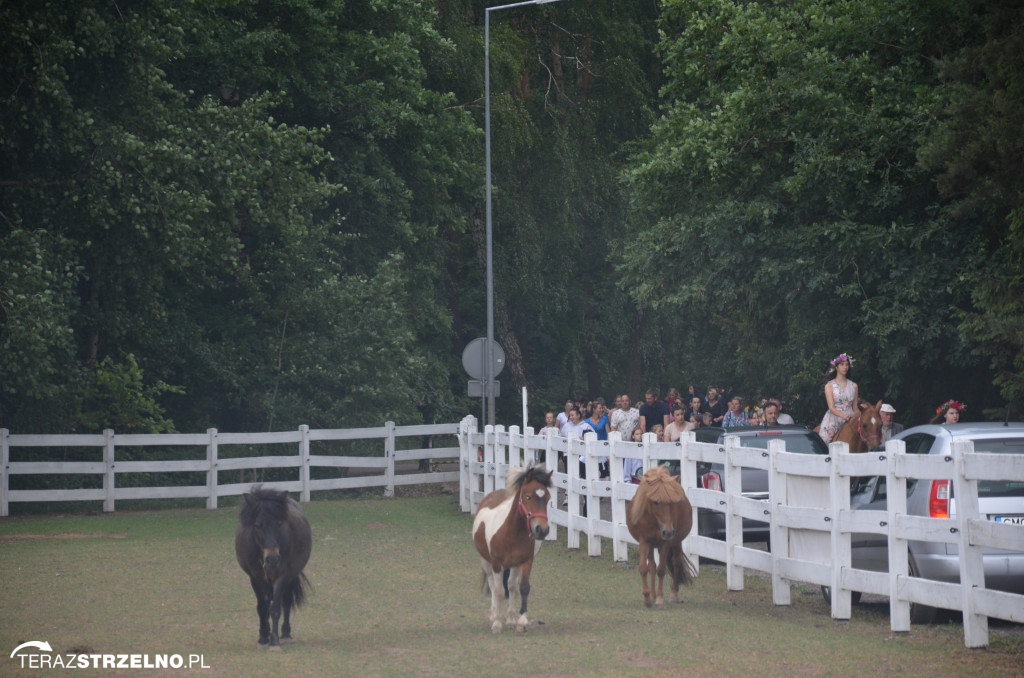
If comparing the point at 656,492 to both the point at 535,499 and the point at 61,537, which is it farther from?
the point at 61,537

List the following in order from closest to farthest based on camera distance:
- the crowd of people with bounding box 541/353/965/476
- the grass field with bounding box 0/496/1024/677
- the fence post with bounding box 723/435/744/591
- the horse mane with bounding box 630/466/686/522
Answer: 1. the grass field with bounding box 0/496/1024/677
2. the horse mane with bounding box 630/466/686/522
3. the fence post with bounding box 723/435/744/591
4. the crowd of people with bounding box 541/353/965/476

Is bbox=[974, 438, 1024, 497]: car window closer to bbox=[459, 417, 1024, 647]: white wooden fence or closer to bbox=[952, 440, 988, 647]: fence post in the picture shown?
bbox=[459, 417, 1024, 647]: white wooden fence

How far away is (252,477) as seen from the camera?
29.5 metres

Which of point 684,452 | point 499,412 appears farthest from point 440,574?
point 499,412

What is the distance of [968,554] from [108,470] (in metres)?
18.8

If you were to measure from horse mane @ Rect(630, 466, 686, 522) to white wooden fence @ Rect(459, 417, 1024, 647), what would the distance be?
891 mm

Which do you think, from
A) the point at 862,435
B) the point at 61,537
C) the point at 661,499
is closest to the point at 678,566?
the point at 661,499

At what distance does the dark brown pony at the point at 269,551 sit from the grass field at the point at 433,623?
1.11 feet

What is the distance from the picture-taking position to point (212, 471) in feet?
82.5

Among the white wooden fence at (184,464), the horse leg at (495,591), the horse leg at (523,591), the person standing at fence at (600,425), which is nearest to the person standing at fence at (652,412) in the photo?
the person standing at fence at (600,425)

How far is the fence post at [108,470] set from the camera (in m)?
24.1

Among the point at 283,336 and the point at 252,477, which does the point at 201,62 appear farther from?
the point at 252,477

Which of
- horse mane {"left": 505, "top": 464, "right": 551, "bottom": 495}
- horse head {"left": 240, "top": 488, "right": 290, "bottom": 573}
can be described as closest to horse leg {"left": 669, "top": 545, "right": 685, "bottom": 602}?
horse mane {"left": 505, "top": 464, "right": 551, "bottom": 495}

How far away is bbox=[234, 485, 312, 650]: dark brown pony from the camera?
9898 mm
